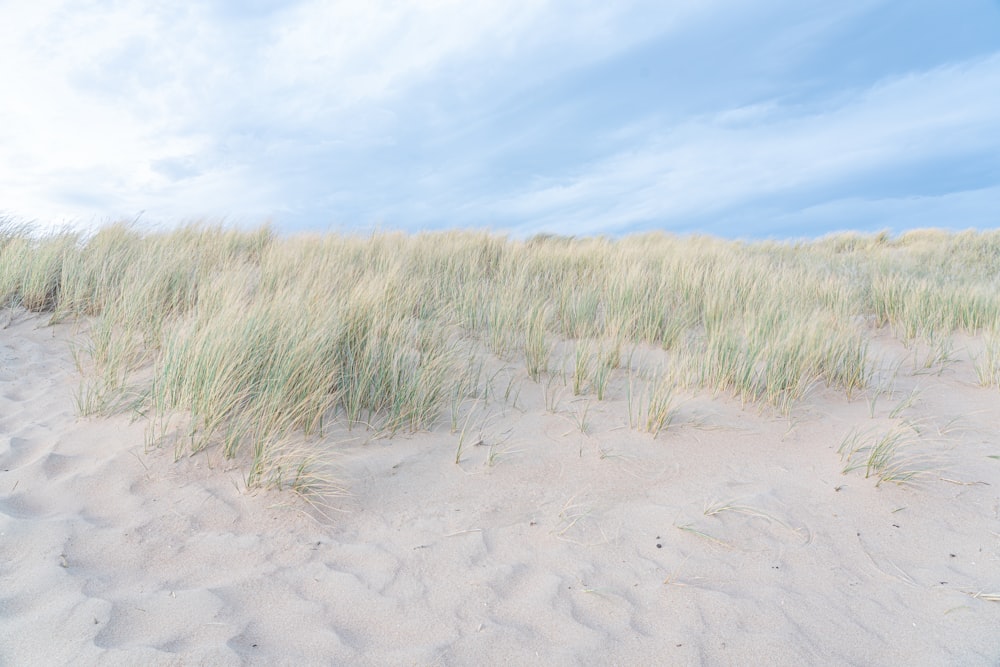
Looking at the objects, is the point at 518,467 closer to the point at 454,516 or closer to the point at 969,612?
the point at 454,516

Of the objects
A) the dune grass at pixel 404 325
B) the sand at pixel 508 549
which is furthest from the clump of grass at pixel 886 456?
the dune grass at pixel 404 325

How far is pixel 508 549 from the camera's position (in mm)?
2830

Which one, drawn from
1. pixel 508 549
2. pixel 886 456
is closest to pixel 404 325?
pixel 508 549

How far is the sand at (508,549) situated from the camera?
88.3 inches

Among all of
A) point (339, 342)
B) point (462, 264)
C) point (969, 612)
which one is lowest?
point (969, 612)

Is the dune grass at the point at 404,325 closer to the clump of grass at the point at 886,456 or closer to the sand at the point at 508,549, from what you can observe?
the sand at the point at 508,549

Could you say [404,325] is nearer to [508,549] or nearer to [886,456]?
[508,549]

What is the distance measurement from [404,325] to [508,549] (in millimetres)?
2016

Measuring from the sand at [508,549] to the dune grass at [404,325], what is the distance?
10.8 inches

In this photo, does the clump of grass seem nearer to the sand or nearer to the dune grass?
the sand

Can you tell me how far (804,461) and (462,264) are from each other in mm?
4191

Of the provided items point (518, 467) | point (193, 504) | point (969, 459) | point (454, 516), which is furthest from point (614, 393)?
point (193, 504)

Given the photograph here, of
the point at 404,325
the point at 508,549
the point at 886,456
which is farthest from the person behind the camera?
the point at 404,325

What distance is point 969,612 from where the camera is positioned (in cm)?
266
